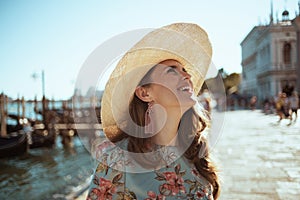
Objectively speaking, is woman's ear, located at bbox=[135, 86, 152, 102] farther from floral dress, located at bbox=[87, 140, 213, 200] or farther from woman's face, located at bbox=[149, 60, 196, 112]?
floral dress, located at bbox=[87, 140, 213, 200]

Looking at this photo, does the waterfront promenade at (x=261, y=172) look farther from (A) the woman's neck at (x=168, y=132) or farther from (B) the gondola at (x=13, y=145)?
(B) the gondola at (x=13, y=145)

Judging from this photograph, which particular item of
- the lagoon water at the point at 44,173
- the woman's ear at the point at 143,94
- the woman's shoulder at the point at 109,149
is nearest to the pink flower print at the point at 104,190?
the woman's shoulder at the point at 109,149

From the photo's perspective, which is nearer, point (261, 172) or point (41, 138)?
point (261, 172)

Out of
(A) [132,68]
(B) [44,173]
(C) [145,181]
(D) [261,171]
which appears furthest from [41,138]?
(C) [145,181]

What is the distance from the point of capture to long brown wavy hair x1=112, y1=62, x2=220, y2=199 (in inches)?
53.8

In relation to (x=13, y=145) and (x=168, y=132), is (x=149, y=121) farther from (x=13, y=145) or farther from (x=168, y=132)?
(x=13, y=145)

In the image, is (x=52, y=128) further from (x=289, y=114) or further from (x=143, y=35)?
(x=143, y=35)

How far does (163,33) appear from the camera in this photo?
1.54 meters

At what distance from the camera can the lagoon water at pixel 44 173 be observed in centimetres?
895

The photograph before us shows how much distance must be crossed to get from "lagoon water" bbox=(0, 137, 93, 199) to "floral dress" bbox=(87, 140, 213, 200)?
676 cm

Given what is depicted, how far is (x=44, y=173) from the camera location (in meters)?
11.9

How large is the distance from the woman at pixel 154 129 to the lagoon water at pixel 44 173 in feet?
21.9

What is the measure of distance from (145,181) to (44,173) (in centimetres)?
1155

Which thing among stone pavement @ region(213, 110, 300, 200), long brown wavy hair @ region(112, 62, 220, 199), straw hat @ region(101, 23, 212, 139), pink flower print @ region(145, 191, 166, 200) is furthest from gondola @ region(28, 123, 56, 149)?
pink flower print @ region(145, 191, 166, 200)
